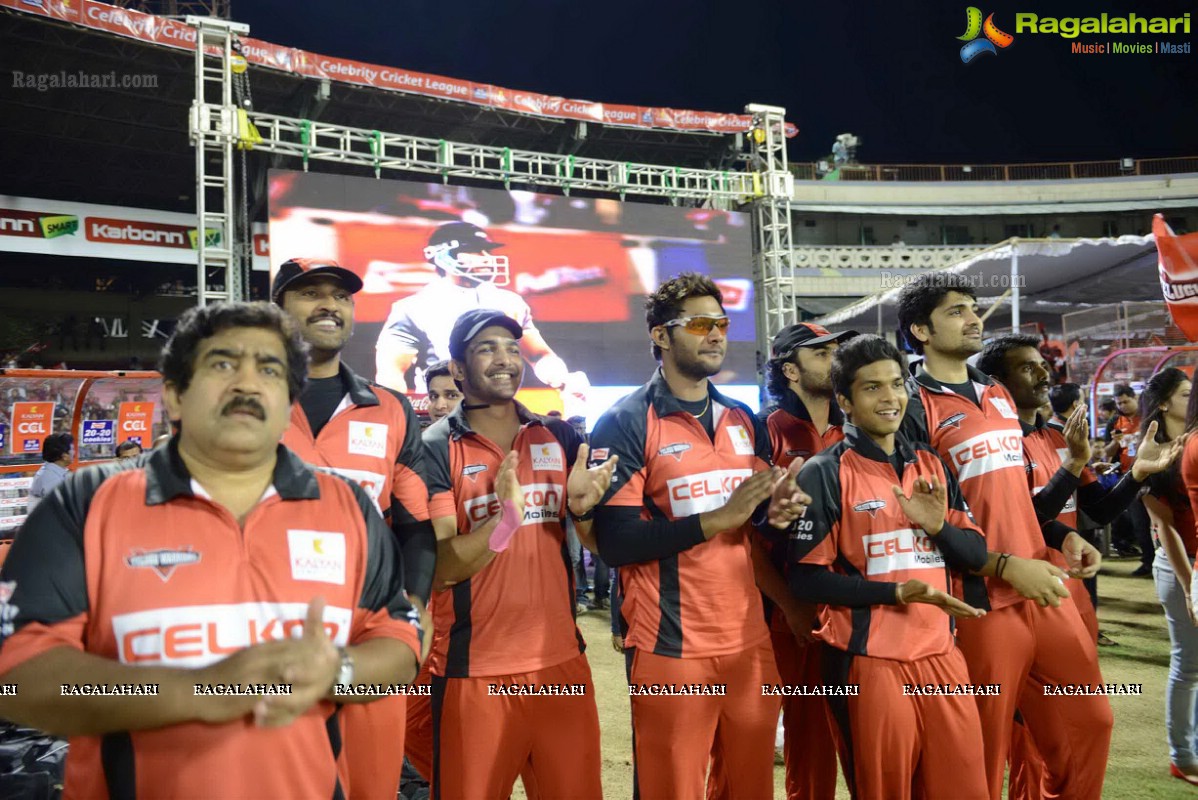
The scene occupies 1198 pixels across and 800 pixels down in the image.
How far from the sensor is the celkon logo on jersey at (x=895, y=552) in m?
2.82

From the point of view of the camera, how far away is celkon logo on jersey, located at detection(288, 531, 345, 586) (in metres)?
1.71

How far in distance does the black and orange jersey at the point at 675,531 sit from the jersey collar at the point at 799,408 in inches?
36.8

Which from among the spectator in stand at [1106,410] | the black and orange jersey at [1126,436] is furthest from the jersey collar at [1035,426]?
the spectator in stand at [1106,410]

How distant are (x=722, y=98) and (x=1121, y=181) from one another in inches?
1059

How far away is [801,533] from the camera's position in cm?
289

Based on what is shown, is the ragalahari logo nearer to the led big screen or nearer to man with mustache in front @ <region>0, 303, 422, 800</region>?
the led big screen

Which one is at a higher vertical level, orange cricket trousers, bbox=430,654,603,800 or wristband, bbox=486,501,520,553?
wristband, bbox=486,501,520,553

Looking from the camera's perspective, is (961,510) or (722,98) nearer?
(961,510)

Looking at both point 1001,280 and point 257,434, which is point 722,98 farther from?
point 257,434

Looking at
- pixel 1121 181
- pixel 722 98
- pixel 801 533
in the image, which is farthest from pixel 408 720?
pixel 722 98

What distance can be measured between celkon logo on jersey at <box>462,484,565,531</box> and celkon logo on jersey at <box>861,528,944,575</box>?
4.01 ft

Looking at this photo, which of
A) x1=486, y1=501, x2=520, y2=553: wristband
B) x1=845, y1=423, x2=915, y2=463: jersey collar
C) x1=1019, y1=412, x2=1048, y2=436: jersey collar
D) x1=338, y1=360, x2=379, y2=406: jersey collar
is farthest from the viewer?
x1=1019, y1=412, x2=1048, y2=436: jersey collar

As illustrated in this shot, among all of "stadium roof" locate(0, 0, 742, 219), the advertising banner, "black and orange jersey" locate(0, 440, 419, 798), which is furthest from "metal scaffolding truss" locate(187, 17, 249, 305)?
"black and orange jersey" locate(0, 440, 419, 798)

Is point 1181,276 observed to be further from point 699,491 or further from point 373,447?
point 373,447
